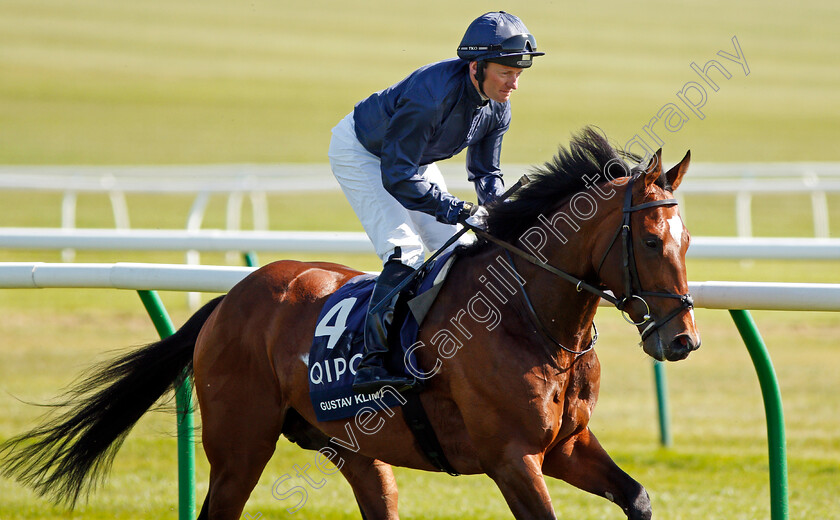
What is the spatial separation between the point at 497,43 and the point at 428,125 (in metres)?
0.36

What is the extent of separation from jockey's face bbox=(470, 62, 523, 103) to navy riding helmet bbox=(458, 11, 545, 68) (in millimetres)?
20

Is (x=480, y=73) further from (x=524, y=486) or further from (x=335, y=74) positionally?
(x=335, y=74)

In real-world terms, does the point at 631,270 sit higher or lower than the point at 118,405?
higher

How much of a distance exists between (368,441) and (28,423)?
384cm

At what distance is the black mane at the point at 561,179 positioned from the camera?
3.38 meters

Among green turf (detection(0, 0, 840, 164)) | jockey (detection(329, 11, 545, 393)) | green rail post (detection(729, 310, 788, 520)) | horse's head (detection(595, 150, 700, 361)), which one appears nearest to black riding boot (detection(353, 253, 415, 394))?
jockey (detection(329, 11, 545, 393))

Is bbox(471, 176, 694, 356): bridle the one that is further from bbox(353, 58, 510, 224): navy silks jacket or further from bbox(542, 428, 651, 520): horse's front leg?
bbox(353, 58, 510, 224): navy silks jacket

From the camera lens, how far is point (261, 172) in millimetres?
15195

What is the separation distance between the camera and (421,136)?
11.5 ft

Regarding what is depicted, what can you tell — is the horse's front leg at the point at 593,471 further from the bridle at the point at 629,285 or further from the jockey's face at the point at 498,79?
the jockey's face at the point at 498,79

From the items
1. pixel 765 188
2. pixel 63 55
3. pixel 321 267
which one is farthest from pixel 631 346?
pixel 63 55

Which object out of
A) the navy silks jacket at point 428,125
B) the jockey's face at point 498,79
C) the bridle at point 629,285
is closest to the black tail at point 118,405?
the navy silks jacket at point 428,125

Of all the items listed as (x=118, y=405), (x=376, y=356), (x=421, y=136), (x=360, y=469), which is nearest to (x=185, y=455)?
(x=118, y=405)

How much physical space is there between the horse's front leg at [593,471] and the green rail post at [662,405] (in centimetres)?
242
